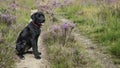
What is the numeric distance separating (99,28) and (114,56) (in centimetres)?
275

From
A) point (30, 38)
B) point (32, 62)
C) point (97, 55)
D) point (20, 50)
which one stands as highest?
point (30, 38)

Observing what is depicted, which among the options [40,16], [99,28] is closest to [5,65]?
[40,16]

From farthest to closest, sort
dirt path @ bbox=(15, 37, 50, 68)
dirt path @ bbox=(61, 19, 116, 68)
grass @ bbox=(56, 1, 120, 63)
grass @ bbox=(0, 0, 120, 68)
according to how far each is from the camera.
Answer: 1. grass @ bbox=(56, 1, 120, 63)
2. dirt path @ bbox=(61, 19, 116, 68)
3. dirt path @ bbox=(15, 37, 50, 68)
4. grass @ bbox=(0, 0, 120, 68)

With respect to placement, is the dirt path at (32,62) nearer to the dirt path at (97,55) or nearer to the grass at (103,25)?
the dirt path at (97,55)

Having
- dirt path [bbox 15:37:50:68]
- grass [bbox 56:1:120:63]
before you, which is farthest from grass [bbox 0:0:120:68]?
dirt path [bbox 15:37:50:68]

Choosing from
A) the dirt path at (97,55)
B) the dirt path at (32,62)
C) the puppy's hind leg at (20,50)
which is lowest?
the dirt path at (97,55)

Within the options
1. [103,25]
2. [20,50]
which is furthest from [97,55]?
[103,25]

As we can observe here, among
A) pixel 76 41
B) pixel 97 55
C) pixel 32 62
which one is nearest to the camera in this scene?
pixel 32 62

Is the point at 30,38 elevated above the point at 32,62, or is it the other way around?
the point at 30,38

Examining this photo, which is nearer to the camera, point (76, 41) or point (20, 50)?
point (20, 50)

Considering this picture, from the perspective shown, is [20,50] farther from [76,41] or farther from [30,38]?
[76,41]

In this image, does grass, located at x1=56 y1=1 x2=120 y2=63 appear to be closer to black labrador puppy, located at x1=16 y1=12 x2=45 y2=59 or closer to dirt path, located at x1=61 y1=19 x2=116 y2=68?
dirt path, located at x1=61 y1=19 x2=116 y2=68

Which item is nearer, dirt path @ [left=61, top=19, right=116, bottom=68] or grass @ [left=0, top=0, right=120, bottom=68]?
grass @ [left=0, top=0, right=120, bottom=68]

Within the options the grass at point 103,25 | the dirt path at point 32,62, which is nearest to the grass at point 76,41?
the grass at point 103,25
